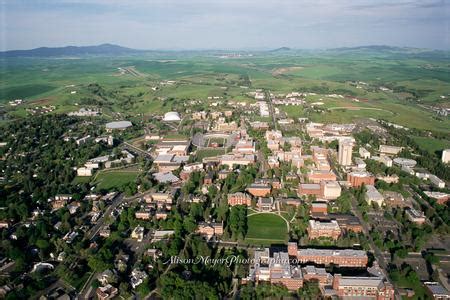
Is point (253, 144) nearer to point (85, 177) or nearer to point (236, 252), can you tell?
point (85, 177)

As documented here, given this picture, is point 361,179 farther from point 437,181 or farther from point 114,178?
point 114,178

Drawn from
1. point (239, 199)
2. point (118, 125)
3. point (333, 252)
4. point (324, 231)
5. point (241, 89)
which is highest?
point (241, 89)

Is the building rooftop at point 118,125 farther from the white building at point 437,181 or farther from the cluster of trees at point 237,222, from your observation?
the white building at point 437,181

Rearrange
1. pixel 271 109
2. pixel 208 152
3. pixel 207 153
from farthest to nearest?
pixel 271 109
pixel 208 152
pixel 207 153

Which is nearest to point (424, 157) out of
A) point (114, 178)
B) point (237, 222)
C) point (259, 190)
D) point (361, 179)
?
point (361, 179)

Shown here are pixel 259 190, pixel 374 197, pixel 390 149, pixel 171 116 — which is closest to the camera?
pixel 374 197

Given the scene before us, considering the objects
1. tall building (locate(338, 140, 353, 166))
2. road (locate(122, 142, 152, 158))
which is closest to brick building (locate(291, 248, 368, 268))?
tall building (locate(338, 140, 353, 166))

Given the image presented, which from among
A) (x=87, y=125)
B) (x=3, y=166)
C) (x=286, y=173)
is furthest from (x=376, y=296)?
(x=87, y=125)
